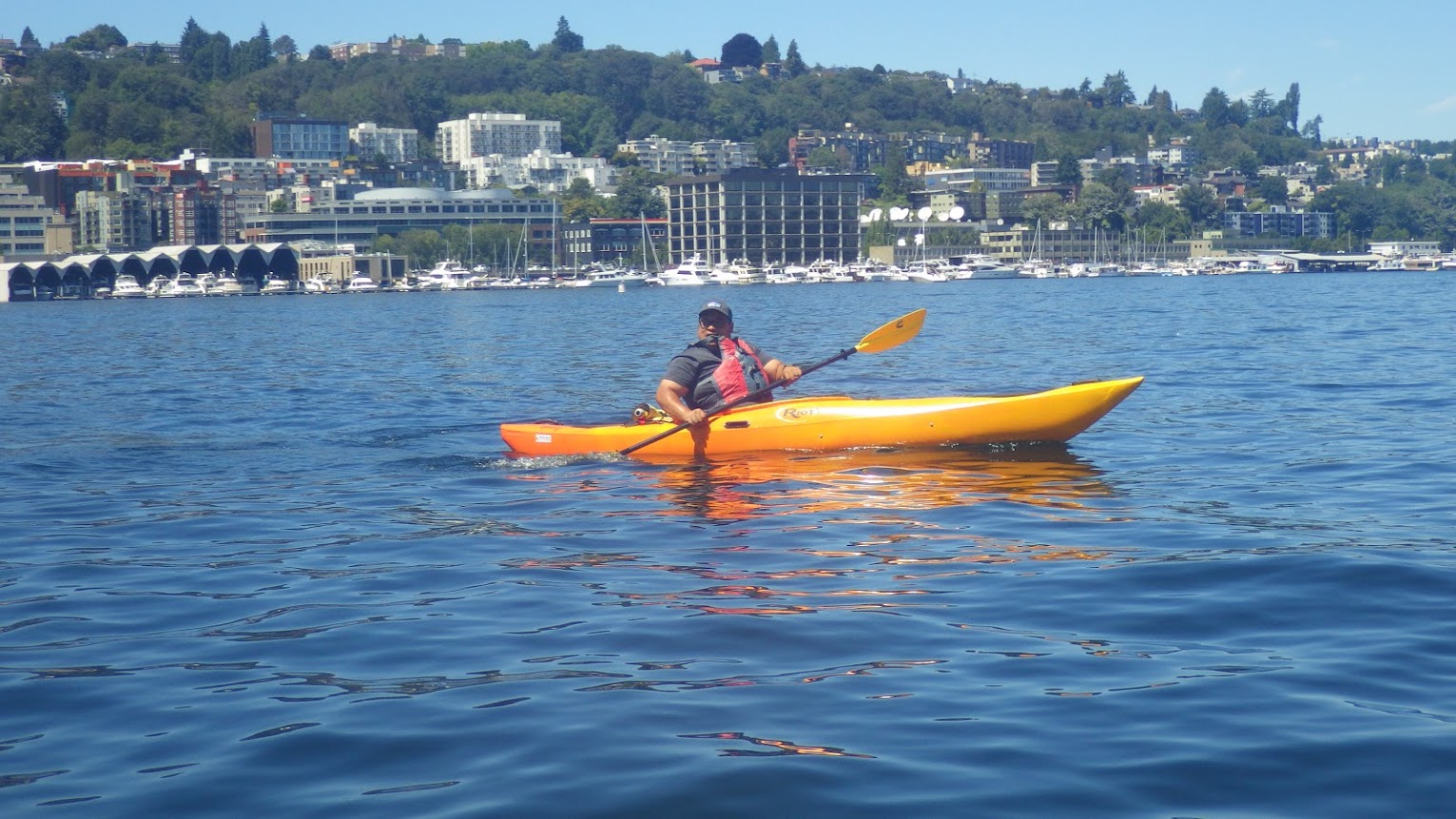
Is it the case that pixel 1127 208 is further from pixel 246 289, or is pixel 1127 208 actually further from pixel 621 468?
pixel 621 468

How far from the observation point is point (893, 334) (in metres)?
14.1

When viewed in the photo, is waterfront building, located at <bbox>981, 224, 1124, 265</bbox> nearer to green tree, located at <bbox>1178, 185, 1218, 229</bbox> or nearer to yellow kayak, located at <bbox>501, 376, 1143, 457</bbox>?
green tree, located at <bbox>1178, 185, 1218, 229</bbox>

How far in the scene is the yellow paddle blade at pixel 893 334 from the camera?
13.6m

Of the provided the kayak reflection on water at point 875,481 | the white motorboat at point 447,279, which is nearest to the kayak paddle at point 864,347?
the kayak reflection on water at point 875,481

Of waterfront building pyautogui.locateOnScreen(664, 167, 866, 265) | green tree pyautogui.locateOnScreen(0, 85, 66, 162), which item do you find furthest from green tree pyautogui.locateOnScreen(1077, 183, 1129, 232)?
green tree pyautogui.locateOnScreen(0, 85, 66, 162)

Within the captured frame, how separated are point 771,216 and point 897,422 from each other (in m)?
140

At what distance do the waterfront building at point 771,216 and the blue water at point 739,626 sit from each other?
447 feet

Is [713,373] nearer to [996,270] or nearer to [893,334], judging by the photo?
[893,334]

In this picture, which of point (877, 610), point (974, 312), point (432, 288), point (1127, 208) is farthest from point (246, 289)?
point (877, 610)

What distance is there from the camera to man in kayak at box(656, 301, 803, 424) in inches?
500

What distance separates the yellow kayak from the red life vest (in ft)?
0.61

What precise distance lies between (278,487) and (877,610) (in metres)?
6.60

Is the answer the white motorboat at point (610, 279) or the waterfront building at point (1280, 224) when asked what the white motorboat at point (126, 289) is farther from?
the waterfront building at point (1280, 224)

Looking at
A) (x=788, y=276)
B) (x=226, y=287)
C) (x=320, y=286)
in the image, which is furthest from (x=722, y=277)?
(x=226, y=287)
